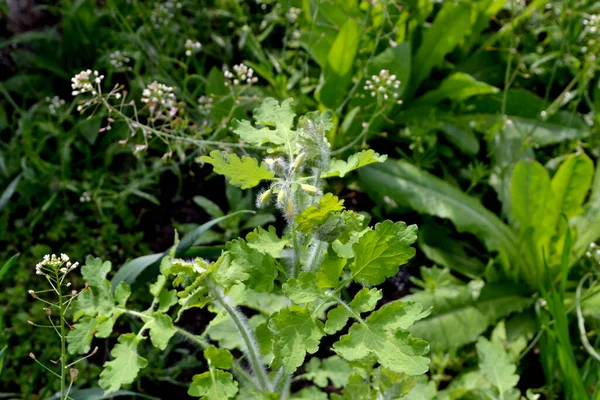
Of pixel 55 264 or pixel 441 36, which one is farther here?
pixel 441 36

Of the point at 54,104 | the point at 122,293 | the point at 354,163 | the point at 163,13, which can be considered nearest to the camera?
the point at 354,163

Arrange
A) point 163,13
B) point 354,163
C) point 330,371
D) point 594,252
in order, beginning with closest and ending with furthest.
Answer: point 354,163, point 330,371, point 594,252, point 163,13

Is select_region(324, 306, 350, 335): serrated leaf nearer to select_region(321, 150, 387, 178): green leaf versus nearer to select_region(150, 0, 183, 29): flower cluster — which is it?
select_region(321, 150, 387, 178): green leaf

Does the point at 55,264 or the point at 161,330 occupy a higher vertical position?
the point at 55,264

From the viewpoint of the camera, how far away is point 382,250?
51.8 inches

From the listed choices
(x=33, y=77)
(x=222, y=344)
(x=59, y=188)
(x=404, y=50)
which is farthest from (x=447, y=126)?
(x=33, y=77)

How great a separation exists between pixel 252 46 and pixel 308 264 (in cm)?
170

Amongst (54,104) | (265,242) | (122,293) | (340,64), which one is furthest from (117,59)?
(265,242)

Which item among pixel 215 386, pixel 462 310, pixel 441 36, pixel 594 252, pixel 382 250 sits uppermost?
pixel 441 36

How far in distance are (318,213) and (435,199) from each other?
1.42 m

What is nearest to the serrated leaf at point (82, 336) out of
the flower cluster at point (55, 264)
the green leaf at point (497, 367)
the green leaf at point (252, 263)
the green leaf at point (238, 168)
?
the flower cluster at point (55, 264)

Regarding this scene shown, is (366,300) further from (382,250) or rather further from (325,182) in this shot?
(325,182)

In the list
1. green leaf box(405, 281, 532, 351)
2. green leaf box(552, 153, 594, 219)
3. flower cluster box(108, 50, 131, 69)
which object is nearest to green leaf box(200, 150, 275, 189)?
green leaf box(405, 281, 532, 351)

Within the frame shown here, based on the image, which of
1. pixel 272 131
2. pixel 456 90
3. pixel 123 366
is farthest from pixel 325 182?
pixel 456 90
